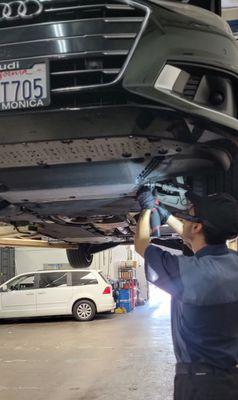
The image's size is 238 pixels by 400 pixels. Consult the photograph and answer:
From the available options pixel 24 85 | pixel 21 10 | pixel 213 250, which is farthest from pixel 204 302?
pixel 21 10

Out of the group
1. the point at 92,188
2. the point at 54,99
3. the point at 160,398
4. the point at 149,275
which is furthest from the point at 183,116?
the point at 160,398

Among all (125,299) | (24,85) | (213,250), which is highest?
(24,85)

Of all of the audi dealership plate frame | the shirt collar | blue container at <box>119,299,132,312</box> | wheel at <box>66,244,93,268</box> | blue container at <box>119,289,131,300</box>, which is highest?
the audi dealership plate frame

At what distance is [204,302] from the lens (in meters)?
1.81

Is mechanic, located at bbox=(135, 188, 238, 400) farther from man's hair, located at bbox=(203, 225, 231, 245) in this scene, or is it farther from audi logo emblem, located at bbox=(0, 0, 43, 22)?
audi logo emblem, located at bbox=(0, 0, 43, 22)

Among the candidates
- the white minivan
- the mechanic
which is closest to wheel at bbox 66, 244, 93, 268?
the mechanic

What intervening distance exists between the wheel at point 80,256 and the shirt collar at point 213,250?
4.43m

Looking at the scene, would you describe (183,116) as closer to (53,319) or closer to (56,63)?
(56,63)

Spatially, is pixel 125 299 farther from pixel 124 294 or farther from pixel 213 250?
pixel 213 250

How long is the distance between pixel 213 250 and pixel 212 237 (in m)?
0.05

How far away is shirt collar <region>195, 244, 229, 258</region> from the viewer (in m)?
1.93

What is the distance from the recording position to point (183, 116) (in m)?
1.78

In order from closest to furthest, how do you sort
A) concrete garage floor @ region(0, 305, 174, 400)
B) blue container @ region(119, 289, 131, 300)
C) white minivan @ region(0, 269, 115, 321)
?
concrete garage floor @ region(0, 305, 174, 400)
white minivan @ region(0, 269, 115, 321)
blue container @ region(119, 289, 131, 300)

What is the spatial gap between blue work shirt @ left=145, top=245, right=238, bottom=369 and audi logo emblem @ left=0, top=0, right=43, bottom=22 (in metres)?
1.01
